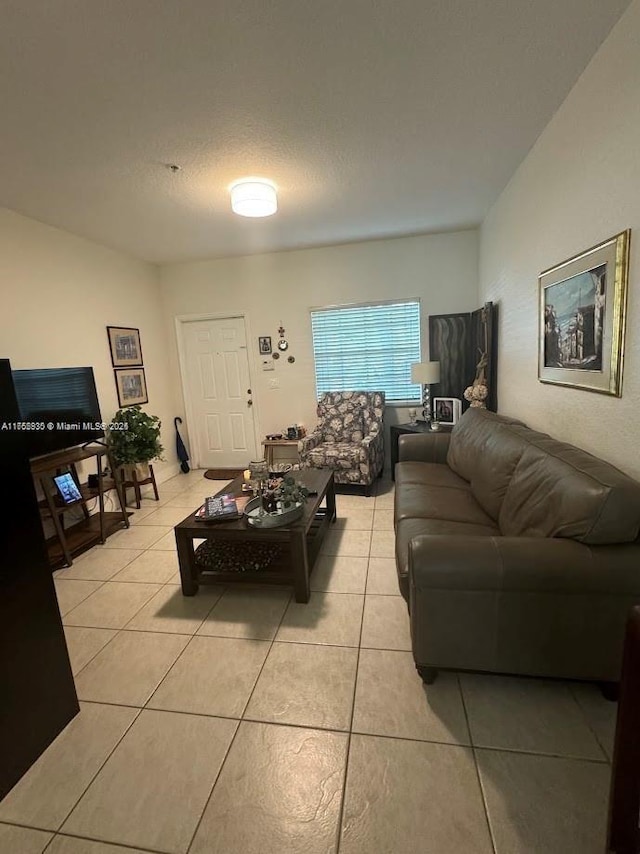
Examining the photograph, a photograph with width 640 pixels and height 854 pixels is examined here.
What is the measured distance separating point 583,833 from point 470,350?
364 centimetres

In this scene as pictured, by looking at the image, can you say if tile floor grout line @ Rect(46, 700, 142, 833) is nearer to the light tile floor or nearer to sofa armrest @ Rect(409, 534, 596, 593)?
the light tile floor

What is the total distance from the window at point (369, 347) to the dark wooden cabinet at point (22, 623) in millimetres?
3546

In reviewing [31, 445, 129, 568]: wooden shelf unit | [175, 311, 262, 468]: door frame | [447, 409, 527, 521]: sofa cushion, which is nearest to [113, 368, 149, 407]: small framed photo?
[175, 311, 262, 468]: door frame

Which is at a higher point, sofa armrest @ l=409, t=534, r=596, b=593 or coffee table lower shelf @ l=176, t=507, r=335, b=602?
sofa armrest @ l=409, t=534, r=596, b=593

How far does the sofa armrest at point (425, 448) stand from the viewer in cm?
321

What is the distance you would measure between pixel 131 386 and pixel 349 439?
2434 millimetres

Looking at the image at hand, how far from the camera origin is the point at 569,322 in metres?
2.04

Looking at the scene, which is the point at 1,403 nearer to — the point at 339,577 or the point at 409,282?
the point at 339,577

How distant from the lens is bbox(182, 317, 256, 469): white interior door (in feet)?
15.8

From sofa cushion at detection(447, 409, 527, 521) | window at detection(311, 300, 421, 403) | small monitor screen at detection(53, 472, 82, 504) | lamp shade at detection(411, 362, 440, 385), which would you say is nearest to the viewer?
sofa cushion at detection(447, 409, 527, 521)

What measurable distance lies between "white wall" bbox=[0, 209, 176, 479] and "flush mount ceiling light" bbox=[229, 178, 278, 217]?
5.62 feet

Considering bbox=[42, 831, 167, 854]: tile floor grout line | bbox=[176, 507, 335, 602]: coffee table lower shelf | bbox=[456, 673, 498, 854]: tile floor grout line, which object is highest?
bbox=[176, 507, 335, 602]: coffee table lower shelf

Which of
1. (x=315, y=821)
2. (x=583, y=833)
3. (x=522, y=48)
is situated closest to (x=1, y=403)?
(x=315, y=821)

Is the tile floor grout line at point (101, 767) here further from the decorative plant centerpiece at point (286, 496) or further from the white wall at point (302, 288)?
the white wall at point (302, 288)
